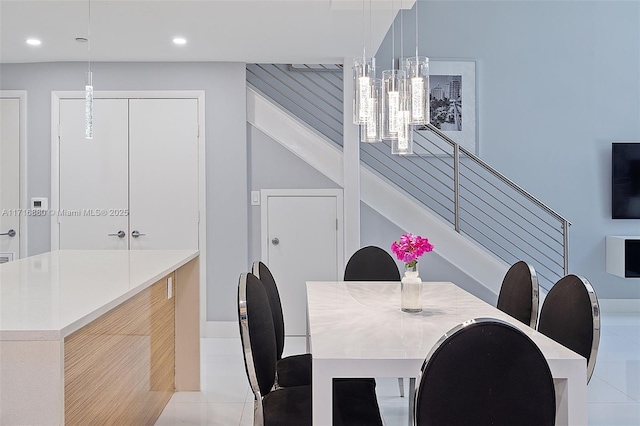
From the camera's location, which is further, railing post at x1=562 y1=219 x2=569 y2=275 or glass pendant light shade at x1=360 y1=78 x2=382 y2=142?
Result: railing post at x1=562 y1=219 x2=569 y2=275

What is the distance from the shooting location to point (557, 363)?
1.82 meters

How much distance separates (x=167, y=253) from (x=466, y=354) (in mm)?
2631

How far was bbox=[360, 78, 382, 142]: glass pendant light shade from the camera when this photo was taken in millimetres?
2879

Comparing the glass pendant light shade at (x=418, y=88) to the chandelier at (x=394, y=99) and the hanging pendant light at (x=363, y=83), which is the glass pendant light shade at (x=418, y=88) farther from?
the hanging pendant light at (x=363, y=83)

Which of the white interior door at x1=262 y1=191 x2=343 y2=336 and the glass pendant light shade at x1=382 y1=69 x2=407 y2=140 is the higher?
the glass pendant light shade at x1=382 y1=69 x2=407 y2=140

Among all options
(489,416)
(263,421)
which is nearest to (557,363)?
(489,416)

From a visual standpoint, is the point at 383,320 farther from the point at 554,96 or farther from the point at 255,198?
the point at 554,96

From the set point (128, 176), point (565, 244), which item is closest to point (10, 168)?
point (128, 176)

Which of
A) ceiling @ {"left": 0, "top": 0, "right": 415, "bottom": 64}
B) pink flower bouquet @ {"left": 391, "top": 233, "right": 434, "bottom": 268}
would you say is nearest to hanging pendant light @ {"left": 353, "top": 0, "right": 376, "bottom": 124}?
pink flower bouquet @ {"left": 391, "top": 233, "right": 434, "bottom": 268}

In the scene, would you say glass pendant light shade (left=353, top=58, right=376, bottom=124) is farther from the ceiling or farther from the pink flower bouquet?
the ceiling

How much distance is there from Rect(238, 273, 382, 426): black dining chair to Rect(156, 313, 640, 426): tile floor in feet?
3.28

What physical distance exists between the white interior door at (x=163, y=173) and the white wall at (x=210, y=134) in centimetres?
15

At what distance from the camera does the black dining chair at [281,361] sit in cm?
268

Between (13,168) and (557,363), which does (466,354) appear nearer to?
(557,363)
